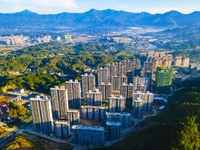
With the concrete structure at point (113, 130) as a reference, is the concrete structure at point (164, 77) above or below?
above

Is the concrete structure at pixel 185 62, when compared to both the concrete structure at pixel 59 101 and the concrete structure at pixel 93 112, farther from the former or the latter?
the concrete structure at pixel 59 101

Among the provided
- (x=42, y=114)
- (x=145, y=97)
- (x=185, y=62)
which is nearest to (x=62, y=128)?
(x=42, y=114)

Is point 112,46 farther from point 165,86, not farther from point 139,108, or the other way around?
point 139,108

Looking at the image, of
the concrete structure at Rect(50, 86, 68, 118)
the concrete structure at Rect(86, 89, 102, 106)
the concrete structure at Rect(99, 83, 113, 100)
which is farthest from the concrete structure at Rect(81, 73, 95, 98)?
the concrete structure at Rect(50, 86, 68, 118)

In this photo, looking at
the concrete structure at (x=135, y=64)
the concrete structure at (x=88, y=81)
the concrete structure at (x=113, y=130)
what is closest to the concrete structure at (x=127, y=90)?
the concrete structure at (x=88, y=81)

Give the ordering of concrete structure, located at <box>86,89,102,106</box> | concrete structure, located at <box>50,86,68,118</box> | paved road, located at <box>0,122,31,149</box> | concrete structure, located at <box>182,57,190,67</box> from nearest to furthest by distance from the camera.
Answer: paved road, located at <box>0,122,31,149</box> → concrete structure, located at <box>50,86,68,118</box> → concrete structure, located at <box>86,89,102,106</box> → concrete structure, located at <box>182,57,190,67</box>

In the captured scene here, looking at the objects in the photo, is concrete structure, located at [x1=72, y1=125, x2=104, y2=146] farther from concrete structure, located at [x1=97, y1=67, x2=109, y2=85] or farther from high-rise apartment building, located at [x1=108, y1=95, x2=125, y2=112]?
concrete structure, located at [x1=97, y1=67, x2=109, y2=85]
